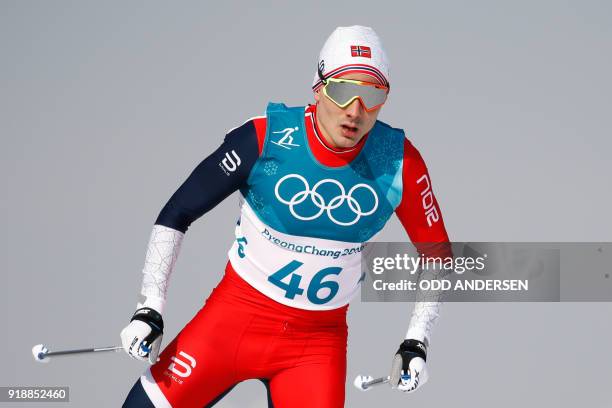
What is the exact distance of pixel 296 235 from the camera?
4.04 m

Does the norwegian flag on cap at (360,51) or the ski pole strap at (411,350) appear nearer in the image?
the norwegian flag on cap at (360,51)

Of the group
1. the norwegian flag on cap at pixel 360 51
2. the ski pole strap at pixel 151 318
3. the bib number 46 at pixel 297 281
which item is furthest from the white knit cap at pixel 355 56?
the ski pole strap at pixel 151 318

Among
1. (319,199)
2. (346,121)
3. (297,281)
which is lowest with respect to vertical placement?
(297,281)

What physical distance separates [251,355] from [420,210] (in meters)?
0.82

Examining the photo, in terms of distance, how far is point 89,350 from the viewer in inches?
160

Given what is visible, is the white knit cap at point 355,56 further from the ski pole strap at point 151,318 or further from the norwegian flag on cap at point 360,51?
the ski pole strap at point 151,318

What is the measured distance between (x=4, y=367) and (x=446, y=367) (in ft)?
8.06

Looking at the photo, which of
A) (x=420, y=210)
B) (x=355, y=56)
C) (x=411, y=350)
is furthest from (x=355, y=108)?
(x=411, y=350)

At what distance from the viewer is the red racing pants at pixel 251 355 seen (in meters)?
3.98

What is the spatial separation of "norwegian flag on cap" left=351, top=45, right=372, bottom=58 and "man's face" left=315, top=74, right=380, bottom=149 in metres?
0.08

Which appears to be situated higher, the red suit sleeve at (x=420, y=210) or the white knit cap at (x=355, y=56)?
the white knit cap at (x=355, y=56)

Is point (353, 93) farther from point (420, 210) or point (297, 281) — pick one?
point (297, 281)

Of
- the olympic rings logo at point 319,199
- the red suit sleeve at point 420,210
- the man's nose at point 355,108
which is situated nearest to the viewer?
the man's nose at point 355,108

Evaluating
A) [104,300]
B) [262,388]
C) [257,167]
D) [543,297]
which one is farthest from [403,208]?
[104,300]
